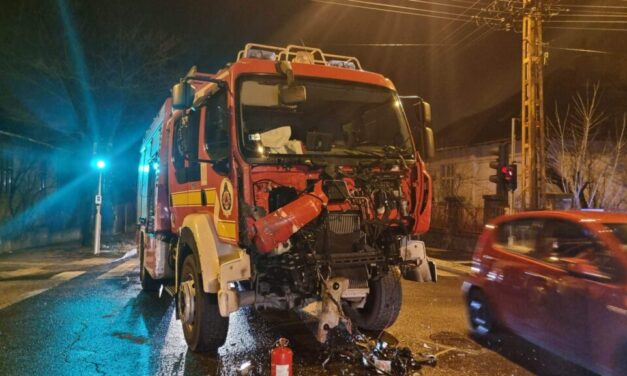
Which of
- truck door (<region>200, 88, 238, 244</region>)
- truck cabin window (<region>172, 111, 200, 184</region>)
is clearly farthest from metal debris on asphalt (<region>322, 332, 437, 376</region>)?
truck cabin window (<region>172, 111, 200, 184</region>)

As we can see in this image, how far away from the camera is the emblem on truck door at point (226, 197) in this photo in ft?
15.6

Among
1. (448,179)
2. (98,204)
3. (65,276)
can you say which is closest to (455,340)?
(65,276)

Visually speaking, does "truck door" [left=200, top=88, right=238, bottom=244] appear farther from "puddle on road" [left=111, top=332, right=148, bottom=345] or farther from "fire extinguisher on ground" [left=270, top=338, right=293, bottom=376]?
"puddle on road" [left=111, top=332, right=148, bottom=345]

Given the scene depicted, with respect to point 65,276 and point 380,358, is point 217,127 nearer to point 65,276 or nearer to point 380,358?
point 380,358

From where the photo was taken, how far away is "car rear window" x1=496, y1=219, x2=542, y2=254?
215 inches

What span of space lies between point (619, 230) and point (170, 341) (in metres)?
5.05

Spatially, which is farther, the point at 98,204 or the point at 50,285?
the point at 98,204

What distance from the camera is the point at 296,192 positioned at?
480cm

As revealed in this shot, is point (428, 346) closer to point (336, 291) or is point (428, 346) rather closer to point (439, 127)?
point (336, 291)

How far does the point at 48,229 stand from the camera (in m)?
18.4

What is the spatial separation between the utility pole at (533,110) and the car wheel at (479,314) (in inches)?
276

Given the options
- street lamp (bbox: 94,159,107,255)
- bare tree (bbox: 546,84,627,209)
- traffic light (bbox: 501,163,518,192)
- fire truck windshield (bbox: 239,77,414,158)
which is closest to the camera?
fire truck windshield (bbox: 239,77,414,158)

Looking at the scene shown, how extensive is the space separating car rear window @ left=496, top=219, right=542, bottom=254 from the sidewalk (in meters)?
7.64

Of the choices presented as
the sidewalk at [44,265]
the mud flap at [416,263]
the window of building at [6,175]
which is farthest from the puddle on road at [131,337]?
the window of building at [6,175]
